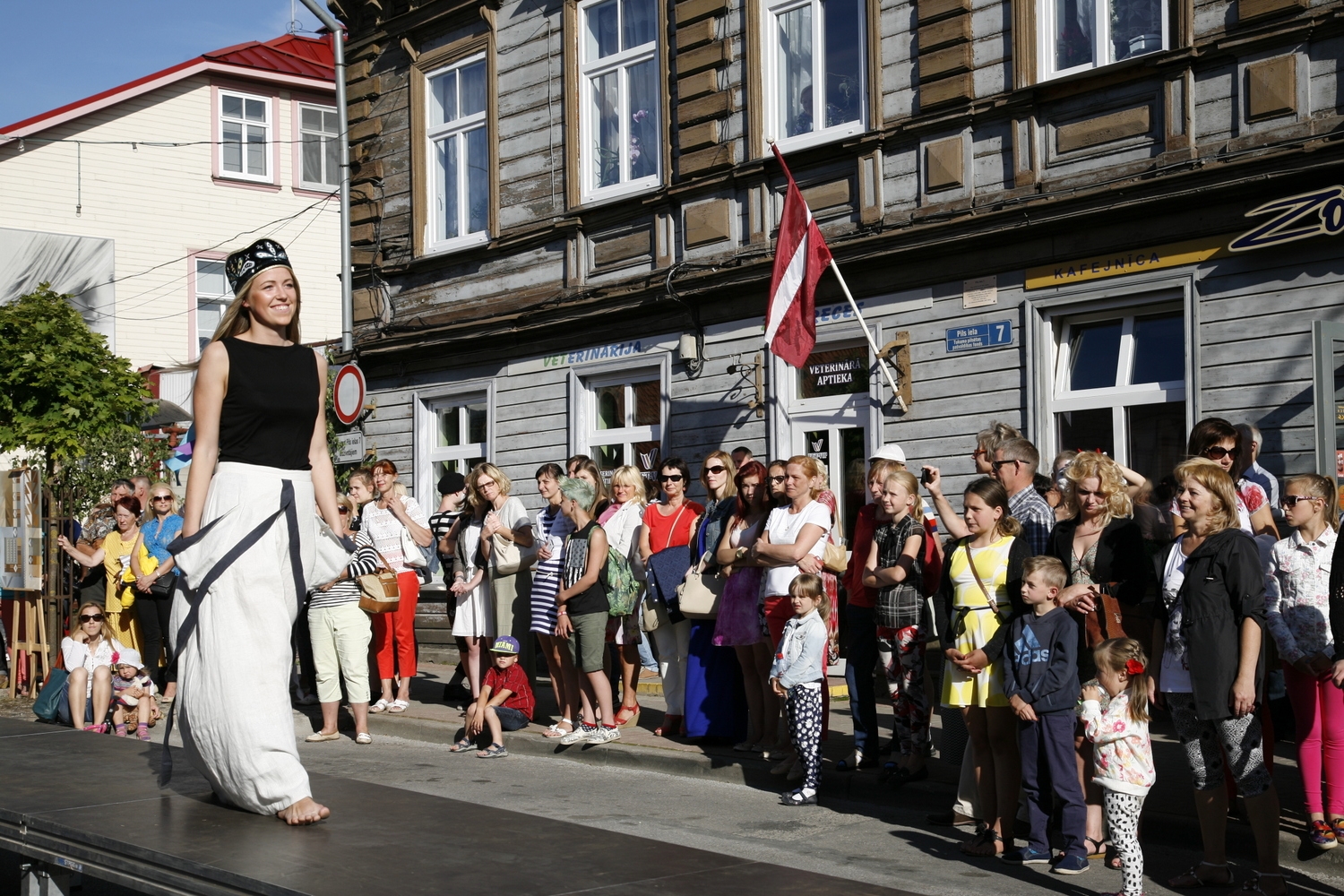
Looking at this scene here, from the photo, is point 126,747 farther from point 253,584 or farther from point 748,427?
point 748,427

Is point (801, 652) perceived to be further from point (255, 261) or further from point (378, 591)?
point (255, 261)

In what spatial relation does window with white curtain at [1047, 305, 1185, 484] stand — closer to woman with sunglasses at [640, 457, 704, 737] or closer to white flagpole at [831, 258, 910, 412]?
white flagpole at [831, 258, 910, 412]

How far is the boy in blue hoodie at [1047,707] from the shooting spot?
255 inches

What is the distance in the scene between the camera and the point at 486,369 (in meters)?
16.9

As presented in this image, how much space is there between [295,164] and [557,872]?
30021 mm

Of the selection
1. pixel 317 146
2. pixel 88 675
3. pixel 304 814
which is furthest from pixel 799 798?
pixel 317 146

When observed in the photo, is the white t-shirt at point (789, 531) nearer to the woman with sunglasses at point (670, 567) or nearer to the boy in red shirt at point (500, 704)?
the woman with sunglasses at point (670, 567)

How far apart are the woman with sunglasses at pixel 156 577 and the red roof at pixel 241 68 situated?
62.0 ft

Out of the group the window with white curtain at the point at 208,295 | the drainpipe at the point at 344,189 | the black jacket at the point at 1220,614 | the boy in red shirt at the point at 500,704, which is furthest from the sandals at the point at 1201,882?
the window with white curtain at the point at 208,295

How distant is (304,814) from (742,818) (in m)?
3.64

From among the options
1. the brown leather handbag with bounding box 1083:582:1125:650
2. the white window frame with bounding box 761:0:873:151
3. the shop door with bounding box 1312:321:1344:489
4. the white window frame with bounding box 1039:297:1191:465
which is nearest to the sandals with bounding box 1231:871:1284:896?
the brown leather handbag with bounding box 1083:582:1125:650

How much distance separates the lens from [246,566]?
4.74 m

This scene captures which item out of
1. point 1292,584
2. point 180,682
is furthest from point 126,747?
point 1292,584

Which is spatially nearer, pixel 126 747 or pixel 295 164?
pixel 126 747
